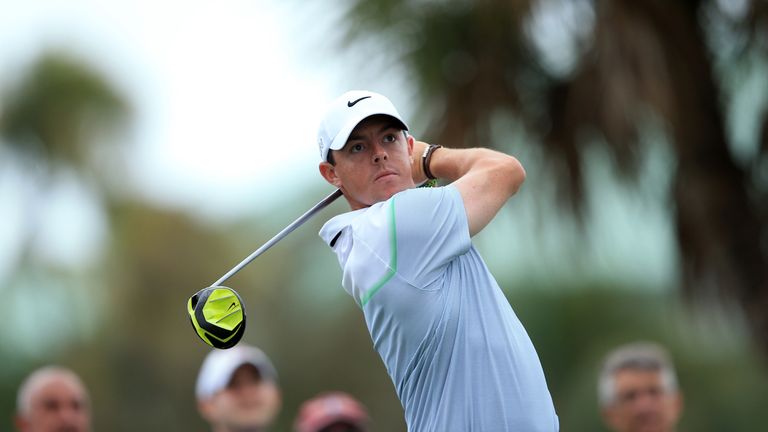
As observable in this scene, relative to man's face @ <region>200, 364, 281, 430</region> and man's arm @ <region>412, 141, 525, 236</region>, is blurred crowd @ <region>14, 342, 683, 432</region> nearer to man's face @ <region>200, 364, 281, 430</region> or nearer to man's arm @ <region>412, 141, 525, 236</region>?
man's face @ <region>200, 364, 281, 430</region>

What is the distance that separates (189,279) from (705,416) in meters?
10.7

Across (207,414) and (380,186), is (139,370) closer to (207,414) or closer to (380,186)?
(207,414)

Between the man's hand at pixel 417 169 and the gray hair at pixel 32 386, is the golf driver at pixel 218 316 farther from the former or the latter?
the gray hair at pixel 32 386

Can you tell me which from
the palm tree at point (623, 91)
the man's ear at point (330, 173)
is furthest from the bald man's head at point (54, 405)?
the palm tree at point (623, 91)

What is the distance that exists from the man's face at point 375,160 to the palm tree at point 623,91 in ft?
14.4

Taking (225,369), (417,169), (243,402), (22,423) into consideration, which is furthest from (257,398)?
(417,169)

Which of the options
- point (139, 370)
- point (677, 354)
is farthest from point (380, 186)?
point (139, 370)

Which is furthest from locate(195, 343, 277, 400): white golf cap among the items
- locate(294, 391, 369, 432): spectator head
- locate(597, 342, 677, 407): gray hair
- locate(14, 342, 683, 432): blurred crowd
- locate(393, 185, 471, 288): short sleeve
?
locate(393, 185, 471, 288): short sleeve

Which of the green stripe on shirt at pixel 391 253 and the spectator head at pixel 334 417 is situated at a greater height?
the green stripe on shirt at pixel 391 253

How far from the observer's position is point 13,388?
19953 millimetres

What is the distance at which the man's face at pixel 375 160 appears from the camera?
149 inches

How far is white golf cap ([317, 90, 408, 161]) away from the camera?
3.74m

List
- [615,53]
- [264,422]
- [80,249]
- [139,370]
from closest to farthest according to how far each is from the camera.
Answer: [264,422] → [615,53] → [139,370] → [80,249]

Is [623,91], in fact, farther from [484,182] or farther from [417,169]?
[484,182]
